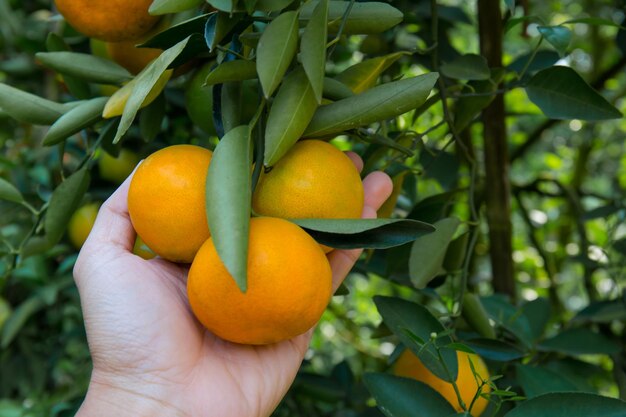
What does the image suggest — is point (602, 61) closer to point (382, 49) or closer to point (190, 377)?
point (382, 49)

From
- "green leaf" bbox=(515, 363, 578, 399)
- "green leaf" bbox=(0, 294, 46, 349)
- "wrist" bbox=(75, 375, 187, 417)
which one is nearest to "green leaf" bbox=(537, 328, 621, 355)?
"green leaf" bbox=(515, 363, 578, 399)

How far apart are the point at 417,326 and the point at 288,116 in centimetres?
35

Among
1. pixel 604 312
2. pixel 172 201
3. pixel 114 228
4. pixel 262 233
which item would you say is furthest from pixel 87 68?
pixel 604 312

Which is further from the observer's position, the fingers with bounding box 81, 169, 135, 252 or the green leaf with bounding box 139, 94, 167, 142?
the green leaf with bounding box 139, 94, 167, 142

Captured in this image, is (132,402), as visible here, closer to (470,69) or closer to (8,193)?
(8,193)

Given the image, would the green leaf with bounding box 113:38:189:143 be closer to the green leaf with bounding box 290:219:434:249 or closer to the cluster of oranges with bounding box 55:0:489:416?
A: the cluster of oranges with bounding box 55:0:489:416

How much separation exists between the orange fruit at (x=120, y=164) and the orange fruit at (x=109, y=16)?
0.48 metres

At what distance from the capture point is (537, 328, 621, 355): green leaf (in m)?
1.13

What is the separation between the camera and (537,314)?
3.89 feet

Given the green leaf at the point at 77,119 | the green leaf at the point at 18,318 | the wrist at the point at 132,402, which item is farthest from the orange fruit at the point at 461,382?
the green leaf at the point at 18,318

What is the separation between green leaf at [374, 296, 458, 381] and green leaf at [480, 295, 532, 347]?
0.20 m

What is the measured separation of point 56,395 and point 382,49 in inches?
36.4

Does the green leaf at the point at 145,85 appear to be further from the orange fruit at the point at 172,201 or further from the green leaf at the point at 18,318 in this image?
the green leaf at the point at 18,318

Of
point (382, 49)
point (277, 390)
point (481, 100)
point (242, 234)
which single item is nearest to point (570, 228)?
point (382, 49)
